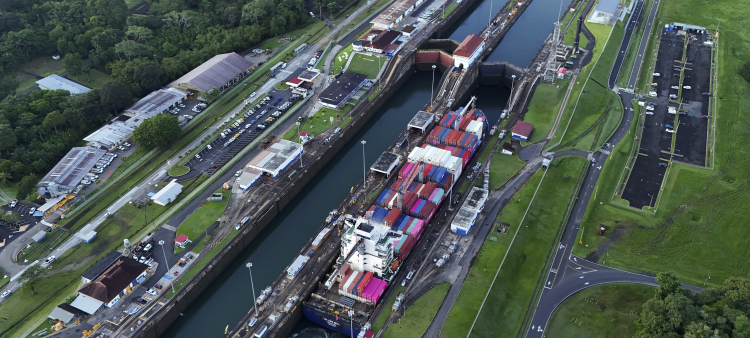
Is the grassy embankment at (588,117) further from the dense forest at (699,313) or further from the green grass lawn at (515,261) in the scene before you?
the dense forest at (699,313)

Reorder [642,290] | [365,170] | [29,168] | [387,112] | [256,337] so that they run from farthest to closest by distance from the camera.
A: [387,112]
[365,170]
[29,168]
[642,290]
[256,337]

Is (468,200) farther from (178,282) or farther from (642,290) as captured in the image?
(178,282)

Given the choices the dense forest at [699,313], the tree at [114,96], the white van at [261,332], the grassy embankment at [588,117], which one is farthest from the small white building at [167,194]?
the dense forest at [699,313]

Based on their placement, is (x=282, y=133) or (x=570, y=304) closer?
(x=570, y=304)

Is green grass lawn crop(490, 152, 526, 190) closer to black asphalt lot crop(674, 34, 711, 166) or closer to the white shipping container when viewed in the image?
the white shipping container

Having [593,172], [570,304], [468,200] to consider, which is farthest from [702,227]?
[468,200]

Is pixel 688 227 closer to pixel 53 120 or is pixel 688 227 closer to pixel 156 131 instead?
pixel 156 131

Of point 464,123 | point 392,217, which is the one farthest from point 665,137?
point 392,217
